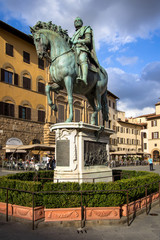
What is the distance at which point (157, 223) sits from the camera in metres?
6.19

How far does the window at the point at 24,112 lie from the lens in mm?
30875

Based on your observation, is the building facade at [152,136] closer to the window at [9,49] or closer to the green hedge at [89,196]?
the window at [9,49]

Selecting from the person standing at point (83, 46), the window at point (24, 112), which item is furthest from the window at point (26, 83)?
the person standing at point (83, 46)

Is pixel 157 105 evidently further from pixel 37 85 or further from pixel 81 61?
pixel 81 61

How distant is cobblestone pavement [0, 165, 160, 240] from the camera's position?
16.7 feet

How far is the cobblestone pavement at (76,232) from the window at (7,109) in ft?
76.9

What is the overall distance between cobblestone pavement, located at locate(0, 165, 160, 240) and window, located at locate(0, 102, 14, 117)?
23.4 meters

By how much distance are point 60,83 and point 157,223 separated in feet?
17.2

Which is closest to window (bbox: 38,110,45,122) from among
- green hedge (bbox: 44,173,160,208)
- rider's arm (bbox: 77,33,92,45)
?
rider's arm (bbox: 77,33,92,45)

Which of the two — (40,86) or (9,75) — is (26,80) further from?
(9,75)

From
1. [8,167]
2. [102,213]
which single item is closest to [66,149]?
[102,213]

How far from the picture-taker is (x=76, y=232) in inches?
211

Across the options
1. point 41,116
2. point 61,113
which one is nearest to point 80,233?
point 41,116

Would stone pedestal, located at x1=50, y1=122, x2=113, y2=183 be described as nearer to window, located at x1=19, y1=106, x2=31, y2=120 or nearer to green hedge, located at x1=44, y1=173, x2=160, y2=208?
green hedge, located at x1=44, y1=173, x2=160, y2=208
